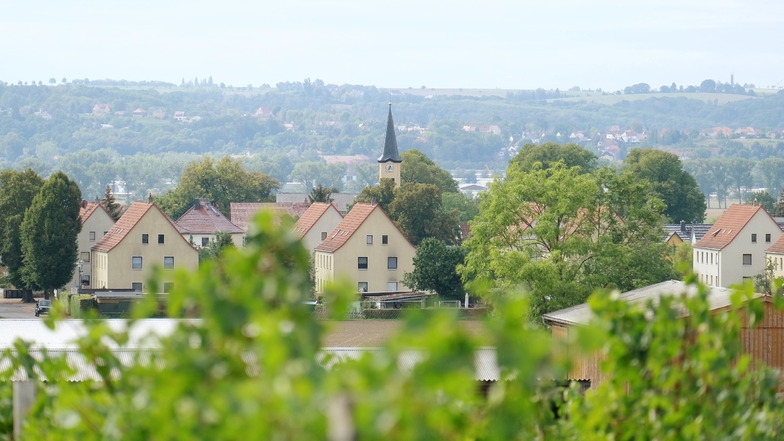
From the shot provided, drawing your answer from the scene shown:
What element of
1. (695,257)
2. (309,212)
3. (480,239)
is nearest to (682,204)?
(695,257)

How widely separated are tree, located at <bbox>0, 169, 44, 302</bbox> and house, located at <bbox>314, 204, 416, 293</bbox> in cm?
1535

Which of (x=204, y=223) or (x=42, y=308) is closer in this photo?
(x=42, y=308)

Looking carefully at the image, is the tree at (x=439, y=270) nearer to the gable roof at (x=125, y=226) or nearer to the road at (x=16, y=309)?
the gable roof at (x=125, y=226)

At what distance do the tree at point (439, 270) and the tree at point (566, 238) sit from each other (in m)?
17.1

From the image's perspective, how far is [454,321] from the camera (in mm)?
3574

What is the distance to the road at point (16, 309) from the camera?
62.2 m

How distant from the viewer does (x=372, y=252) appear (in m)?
75.3

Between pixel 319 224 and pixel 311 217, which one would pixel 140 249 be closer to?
pixel 319 224

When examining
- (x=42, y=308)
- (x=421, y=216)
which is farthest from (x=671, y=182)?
(x=42, y=308)

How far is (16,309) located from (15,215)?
884 cm

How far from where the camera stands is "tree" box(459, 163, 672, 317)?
44.1 meters

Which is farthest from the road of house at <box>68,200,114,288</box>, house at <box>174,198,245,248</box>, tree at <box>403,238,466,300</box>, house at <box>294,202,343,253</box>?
house at <box>174,198,245,248</box>

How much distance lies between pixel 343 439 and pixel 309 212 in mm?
82418

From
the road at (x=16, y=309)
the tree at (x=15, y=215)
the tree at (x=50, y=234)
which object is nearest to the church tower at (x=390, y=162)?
the tree at (x=15, y=215)
